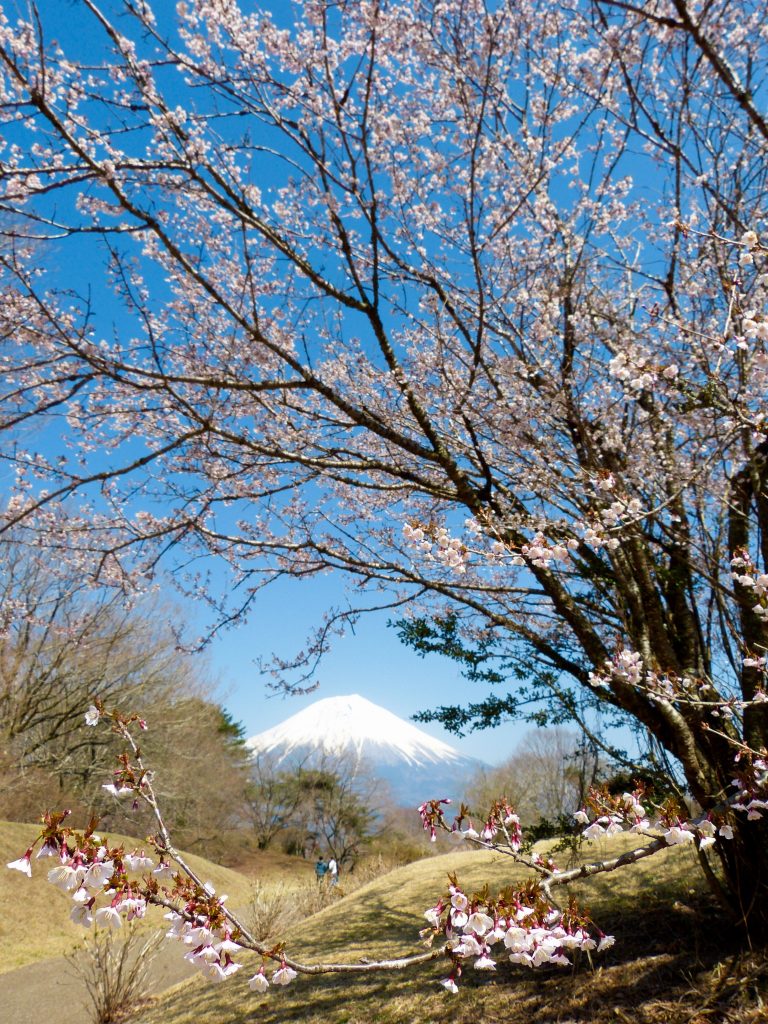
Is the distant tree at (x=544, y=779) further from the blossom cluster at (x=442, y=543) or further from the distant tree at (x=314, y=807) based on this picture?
the distant tree at (x=314, y=807)

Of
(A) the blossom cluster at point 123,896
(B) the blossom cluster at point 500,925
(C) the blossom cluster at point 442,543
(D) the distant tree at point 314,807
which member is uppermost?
(C) the blossom cluster at point 442,543

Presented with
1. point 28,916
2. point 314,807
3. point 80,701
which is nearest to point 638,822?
point 28,916

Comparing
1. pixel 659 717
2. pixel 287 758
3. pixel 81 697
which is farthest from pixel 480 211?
pixel 287 758

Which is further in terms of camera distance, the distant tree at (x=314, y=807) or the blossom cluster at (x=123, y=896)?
the distant tree at (x=314, y=807)

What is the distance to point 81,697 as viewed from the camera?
17469mm

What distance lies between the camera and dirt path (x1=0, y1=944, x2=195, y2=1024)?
6.23 m

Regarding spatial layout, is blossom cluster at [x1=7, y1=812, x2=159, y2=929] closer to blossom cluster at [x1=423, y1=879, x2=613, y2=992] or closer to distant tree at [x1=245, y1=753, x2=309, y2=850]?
blossom cluster at [x1=423, y1=879, x2=613, y2=992]

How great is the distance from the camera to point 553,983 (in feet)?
11.7

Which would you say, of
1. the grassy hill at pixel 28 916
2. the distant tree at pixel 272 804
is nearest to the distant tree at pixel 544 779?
the grassy hill at pixel 28 916

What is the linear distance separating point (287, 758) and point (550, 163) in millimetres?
35201

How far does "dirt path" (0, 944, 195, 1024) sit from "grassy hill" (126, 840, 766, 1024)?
997 millimetres

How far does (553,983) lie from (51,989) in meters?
7.09

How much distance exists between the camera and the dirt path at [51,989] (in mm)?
6234

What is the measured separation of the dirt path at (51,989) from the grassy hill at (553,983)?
1.00m
